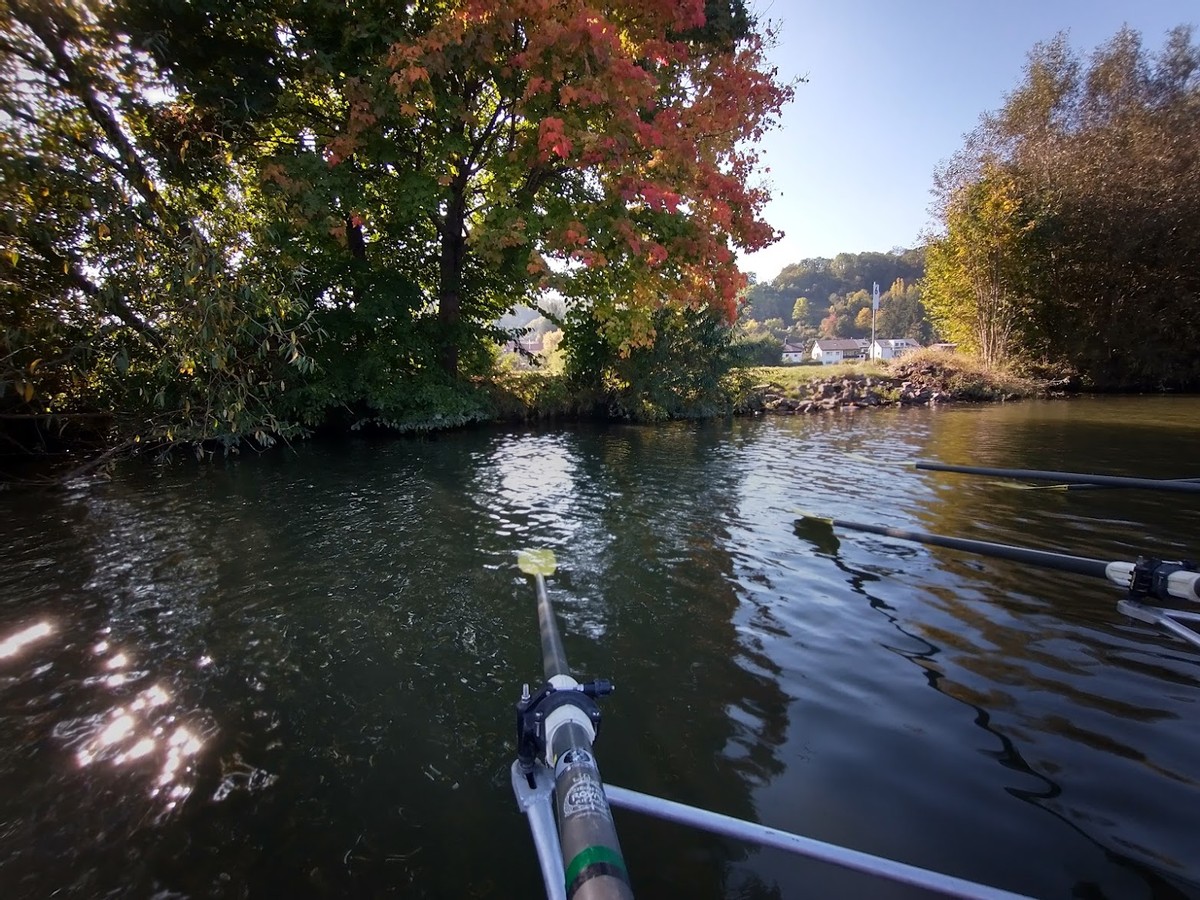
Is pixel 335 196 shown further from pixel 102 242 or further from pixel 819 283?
pixel 819 283

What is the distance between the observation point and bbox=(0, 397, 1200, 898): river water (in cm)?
287

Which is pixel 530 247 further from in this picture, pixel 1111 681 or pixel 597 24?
pixel 1111 681

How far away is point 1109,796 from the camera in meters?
3.15

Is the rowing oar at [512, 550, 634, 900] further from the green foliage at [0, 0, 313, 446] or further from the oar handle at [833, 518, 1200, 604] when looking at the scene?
the green foliage at [0, 0, 313, 446]

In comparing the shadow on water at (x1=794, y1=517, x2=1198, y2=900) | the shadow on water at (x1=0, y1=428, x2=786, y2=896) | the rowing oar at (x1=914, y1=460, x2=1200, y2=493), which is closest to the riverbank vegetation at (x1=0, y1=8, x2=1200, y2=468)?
the shadow on water at (x1=0, y1=428, x2=786, y2=896)

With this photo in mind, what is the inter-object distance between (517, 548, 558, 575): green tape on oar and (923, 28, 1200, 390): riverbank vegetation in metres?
34.8

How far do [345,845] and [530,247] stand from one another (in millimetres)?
14531

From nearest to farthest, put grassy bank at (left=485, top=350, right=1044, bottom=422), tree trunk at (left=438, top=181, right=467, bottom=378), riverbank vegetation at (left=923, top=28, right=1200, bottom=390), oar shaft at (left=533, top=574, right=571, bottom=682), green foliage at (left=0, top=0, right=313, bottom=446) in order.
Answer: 1. oar shaft at (left=533, top=574, right=571, bottom=682)
2. green foliage at (left=0, top=0, right=313, bottom=446)
3. tree trunk at (left=438, top=181, right=467, bottom=378)
4. grassy bank at (left=485, top=350, right=1044, bottom=422)
5. riverbank vegetation at (left=923, top=28, right=1200, bottom=390)

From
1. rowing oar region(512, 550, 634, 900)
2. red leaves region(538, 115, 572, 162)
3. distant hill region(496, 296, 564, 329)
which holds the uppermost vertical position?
red leaves region(538, 115, 572, 162)

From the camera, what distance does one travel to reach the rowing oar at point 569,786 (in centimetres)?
148

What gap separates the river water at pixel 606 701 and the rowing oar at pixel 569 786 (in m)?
0.95

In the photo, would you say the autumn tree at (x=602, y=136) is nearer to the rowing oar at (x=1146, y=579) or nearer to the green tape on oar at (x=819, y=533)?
the green tape on oar at (x=819, y=533)

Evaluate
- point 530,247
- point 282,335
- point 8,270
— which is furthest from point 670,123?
point 8,270

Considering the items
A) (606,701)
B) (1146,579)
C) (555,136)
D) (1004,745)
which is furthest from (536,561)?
(555,136)
